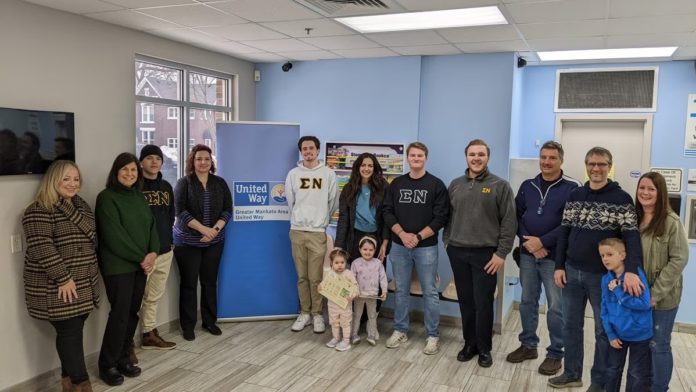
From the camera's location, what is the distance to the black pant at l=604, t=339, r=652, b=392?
2.94 m

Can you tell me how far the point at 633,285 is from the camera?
2807 millimetres

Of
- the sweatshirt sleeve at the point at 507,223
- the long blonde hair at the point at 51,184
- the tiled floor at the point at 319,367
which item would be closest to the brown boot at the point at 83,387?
the tiled floor at the point at 319,367

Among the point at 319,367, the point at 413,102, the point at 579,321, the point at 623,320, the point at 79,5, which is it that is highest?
the point at 79,5

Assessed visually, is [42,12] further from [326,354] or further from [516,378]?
[516,378]

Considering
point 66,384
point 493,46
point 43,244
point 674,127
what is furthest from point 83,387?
point 674,127

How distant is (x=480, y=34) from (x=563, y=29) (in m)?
0.58

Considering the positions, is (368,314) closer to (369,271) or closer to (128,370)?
(369,271)

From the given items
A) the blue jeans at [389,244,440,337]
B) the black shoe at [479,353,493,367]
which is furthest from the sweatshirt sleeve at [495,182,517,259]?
the black shoe at [479,353,493,367]

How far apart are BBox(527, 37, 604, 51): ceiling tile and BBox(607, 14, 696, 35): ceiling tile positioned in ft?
0.90

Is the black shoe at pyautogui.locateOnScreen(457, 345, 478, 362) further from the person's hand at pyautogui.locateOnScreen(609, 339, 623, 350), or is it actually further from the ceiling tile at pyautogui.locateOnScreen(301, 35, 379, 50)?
the ceiling tile at pyautogui.locateOnScreen(301, 35, 379, 50)

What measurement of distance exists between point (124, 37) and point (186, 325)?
7.63ft

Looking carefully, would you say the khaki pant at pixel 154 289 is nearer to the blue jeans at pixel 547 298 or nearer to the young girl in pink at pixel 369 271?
the young girl in pink at pixel 369 271

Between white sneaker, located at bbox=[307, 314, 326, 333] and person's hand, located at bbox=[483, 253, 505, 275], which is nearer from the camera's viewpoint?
person's hand, located at bbox=[483, 253, 505, 275]

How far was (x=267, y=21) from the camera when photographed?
381 cm
